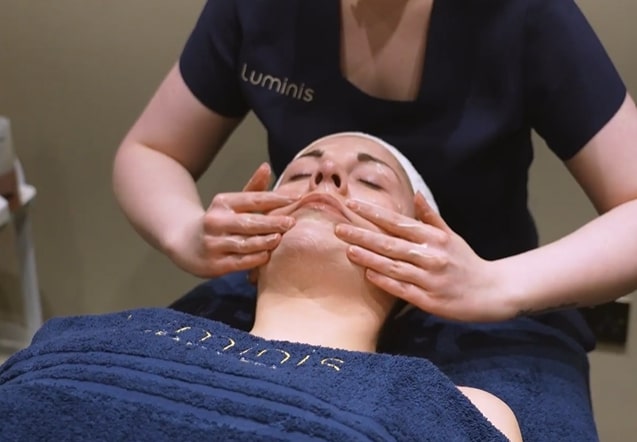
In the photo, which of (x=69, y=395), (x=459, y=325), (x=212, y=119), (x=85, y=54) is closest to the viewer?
(x=69, y=395)

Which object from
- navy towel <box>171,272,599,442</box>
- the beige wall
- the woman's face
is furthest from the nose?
the beige wall

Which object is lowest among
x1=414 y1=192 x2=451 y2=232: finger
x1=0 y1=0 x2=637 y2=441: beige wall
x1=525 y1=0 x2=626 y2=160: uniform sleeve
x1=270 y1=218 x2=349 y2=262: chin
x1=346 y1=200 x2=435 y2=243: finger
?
x1=0 y1=0 x2=637 y2=441: beige wall

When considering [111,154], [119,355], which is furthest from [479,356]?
[111,154]

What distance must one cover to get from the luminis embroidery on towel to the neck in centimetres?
12

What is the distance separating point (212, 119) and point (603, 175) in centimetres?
59

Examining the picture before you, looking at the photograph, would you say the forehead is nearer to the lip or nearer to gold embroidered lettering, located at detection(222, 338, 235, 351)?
the lip

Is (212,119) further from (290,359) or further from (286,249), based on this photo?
(290,359)

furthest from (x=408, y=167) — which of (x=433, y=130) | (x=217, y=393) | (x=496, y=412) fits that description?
(x=217, y=393)

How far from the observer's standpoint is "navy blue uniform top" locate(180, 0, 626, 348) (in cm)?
110

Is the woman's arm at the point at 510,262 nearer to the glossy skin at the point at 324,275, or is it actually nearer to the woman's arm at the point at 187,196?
the glossy skin at the point at 324,275

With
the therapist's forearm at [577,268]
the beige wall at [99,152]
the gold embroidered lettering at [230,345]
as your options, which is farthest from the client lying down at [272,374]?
the beige wall at [99,152]

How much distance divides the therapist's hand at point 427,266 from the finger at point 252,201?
0.10m

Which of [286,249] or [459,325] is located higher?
[286,249]

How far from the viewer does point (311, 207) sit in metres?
1.08
